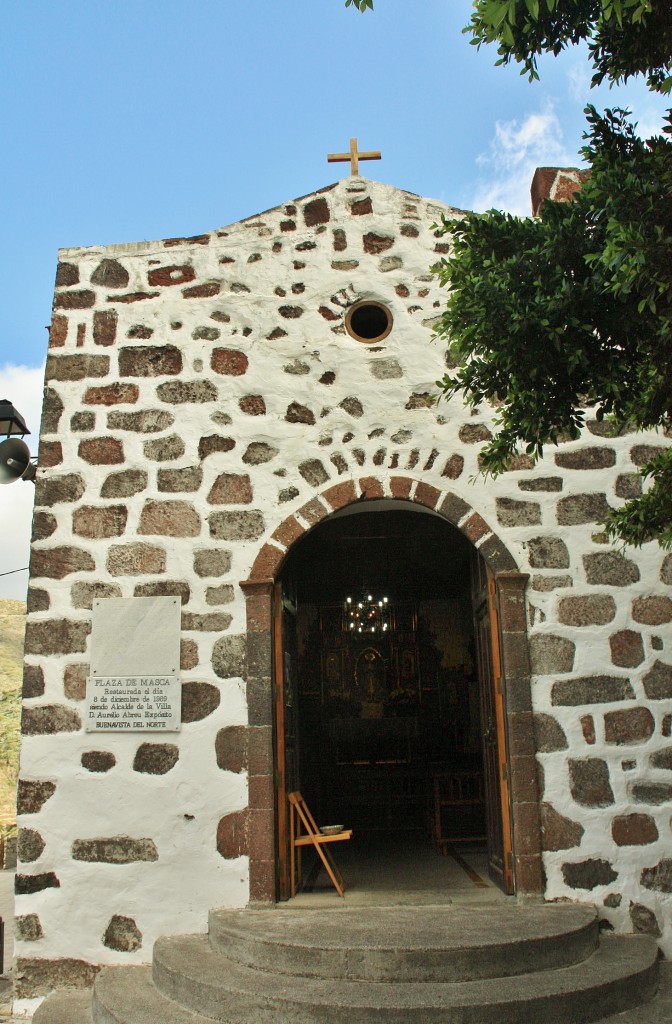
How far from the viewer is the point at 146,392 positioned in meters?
4.96

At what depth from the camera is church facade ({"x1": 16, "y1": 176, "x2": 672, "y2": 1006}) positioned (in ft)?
14.2

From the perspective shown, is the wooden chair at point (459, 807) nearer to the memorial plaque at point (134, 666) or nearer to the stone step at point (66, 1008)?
the memorial plaque at point (134, 666)

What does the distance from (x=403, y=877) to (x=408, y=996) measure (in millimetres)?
1726

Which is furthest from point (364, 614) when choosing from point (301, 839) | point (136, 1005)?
point (136, 1005)

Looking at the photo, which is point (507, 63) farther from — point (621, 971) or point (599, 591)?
point (621, 971)

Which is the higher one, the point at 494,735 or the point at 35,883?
the point at 494,735

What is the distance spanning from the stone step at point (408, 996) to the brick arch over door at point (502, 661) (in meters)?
0.56

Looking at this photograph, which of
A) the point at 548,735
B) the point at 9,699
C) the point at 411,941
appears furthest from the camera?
the point at 9,699

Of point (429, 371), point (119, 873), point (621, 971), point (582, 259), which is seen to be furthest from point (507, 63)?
point (119, 873)

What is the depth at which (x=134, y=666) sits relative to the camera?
459 centimetres

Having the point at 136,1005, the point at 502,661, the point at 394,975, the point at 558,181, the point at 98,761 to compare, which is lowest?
the point at 136,1005

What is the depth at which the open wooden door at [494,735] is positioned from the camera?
4.44 metres

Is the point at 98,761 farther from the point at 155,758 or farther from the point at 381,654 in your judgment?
the point at 381,654

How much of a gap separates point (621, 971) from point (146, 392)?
377 cm
